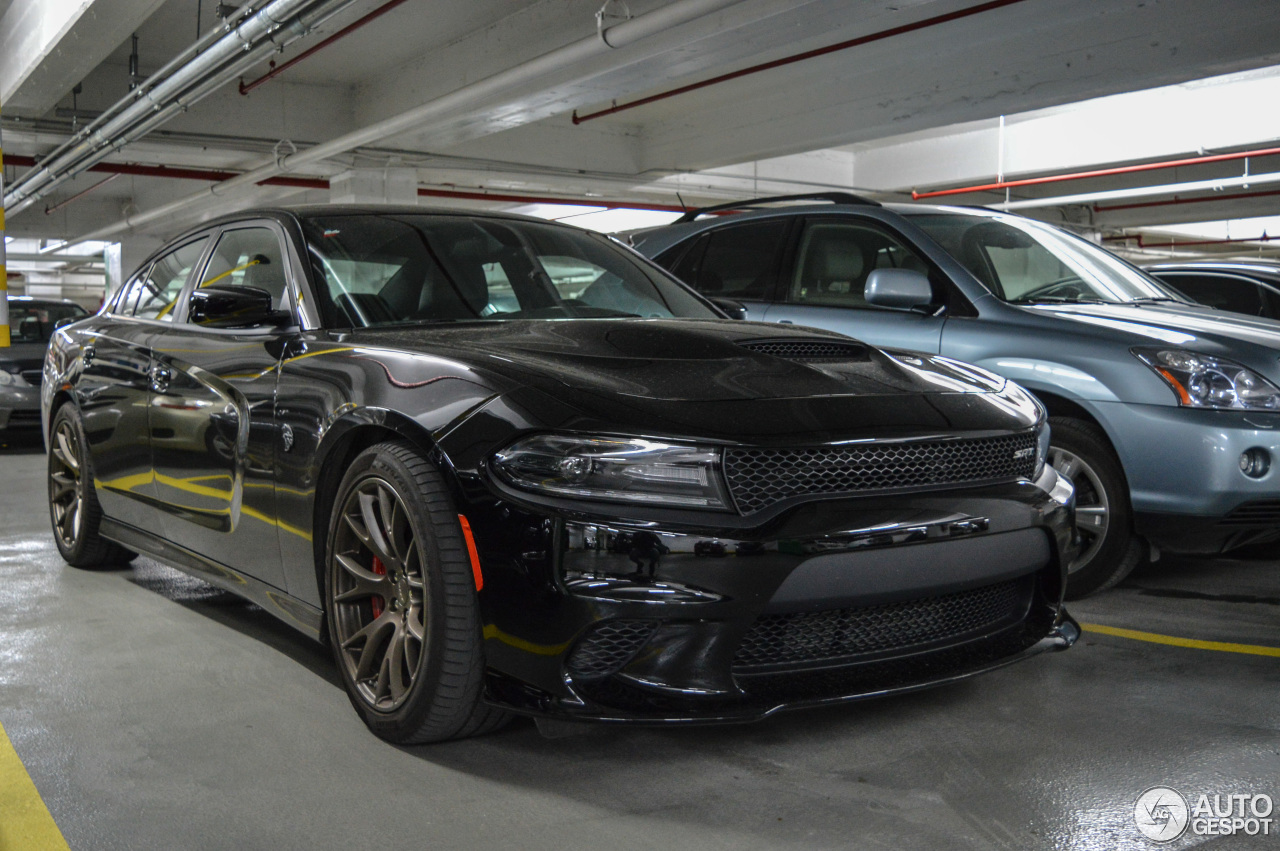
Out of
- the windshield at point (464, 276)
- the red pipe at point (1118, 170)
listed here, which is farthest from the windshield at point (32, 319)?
the red pipe at point (1118, 170)

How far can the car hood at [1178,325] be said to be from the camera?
390cm

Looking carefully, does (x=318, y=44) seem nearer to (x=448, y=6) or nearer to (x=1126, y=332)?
(x=448, y=6)

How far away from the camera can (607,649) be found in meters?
2.26

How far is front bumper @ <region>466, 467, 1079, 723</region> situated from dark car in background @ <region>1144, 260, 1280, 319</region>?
5628 mm

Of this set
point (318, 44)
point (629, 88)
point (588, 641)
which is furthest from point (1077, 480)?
point (318, 44)

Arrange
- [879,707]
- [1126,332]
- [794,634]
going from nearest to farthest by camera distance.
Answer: [794,634] < [879,707] < [1126,332]

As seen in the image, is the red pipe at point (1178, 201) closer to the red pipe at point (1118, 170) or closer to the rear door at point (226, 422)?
the red pipe at point (1118, 170)

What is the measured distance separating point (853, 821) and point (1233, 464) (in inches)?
87.5

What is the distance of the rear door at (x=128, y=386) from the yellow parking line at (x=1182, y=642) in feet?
10.4

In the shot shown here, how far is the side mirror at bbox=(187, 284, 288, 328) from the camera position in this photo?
122 inches

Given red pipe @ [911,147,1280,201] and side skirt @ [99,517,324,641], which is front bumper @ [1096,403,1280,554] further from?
red pipe @ [911,147,1280,201]

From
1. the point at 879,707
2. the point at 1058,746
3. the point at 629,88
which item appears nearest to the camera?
the point at 1058,746

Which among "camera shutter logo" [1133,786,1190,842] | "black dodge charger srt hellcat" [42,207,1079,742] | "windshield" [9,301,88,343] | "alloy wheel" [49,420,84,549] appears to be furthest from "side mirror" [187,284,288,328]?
"windshield" [9,301,88,343]

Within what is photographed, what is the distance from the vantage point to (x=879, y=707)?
9.32 feet
